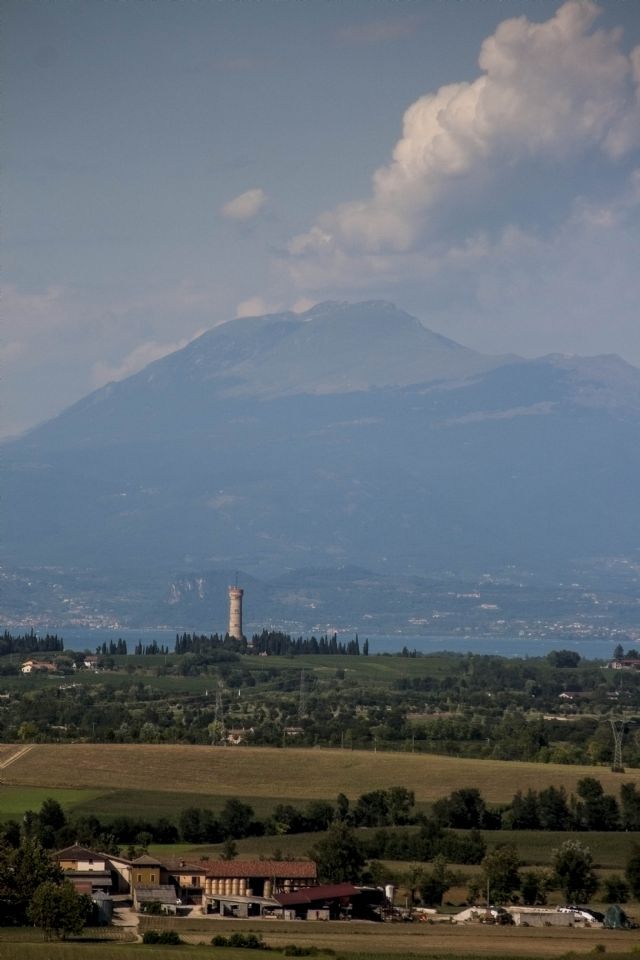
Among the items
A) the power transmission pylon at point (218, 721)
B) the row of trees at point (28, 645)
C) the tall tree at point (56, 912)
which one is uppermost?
the row of trees at point (28, 645)

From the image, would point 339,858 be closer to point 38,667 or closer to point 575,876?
point 575,876

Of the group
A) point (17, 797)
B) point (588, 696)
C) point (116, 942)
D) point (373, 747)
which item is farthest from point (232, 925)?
point (588, 696)

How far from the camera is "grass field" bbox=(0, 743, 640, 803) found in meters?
85.4

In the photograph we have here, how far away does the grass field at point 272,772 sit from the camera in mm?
85438

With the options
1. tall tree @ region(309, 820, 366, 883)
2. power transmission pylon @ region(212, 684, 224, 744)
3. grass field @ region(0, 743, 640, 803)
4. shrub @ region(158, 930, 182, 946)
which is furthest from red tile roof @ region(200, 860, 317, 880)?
power transmission pylon @ region(212, 684, 224, 744)

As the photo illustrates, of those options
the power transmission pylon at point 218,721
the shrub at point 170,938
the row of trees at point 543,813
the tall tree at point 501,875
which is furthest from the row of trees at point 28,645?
the shrub at point 170,938

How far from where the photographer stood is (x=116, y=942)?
49.5 meters

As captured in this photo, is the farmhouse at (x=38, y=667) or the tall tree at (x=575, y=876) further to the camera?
the farmhouse at (x=38, y=667)

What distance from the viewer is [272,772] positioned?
90.8 m

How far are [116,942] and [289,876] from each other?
528 inches

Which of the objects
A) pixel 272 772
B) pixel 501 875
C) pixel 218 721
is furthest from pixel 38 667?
pixel 501 875

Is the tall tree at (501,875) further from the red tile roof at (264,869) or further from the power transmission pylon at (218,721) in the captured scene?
the power transmission pylon at (218,721)

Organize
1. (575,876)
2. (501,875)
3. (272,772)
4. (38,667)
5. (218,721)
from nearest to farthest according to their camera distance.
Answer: (501,875), (575,876), (272,772), (218,721), (38,667)

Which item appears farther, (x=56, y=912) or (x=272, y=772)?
(x=272, y=772)
